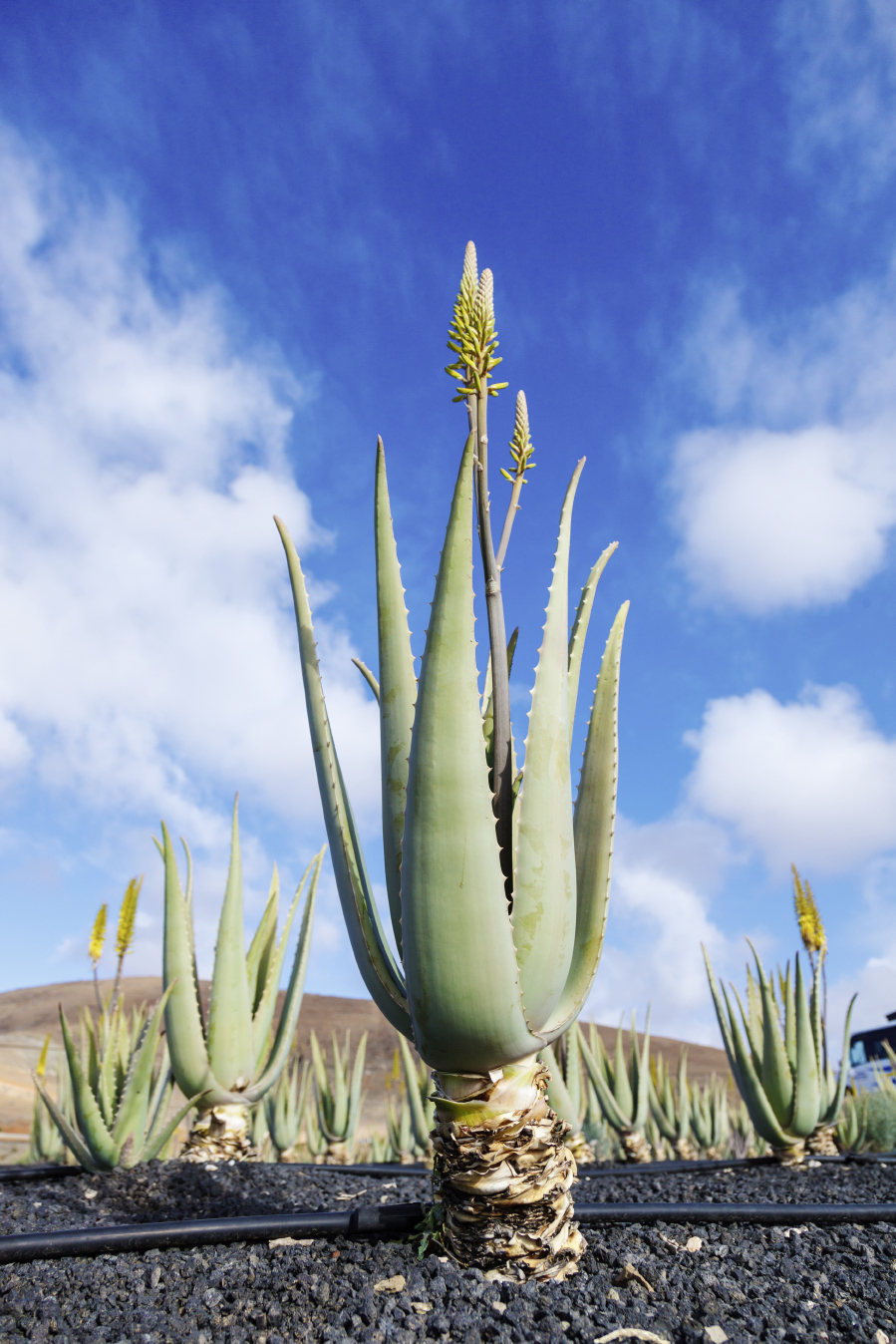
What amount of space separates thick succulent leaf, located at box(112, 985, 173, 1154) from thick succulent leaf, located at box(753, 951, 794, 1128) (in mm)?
2949

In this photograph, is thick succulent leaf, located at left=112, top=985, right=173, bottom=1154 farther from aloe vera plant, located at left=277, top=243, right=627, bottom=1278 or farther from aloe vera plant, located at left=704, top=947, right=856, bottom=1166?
aloe vera plant, located at left=704, top=947, right=856, bottom=1166

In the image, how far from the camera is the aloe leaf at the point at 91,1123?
2.87m

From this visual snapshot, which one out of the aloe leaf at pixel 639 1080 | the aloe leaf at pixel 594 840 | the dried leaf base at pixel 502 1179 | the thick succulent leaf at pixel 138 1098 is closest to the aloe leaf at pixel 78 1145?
the thick succulent leaf at pixel 138 1098

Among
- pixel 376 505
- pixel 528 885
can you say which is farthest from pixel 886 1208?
pixel 376 505

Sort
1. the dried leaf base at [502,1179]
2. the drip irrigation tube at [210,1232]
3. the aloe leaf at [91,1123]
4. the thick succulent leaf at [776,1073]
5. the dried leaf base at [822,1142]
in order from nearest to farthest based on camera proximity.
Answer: the dried leaf base at [502,1179] < the drip irrigation tube at [210,1232] < the aloe leaf at [91,1123] < the thick succulent leaf at [776,1073] < the dried leaf base at [822,1142]

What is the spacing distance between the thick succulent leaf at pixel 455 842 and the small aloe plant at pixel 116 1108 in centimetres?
185

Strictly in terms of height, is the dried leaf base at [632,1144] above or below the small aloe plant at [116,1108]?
below

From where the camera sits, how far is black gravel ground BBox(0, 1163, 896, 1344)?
125 centimetres

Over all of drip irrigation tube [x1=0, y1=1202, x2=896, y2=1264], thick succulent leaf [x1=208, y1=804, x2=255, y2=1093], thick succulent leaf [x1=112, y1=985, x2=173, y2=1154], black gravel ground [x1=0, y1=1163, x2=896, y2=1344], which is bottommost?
black gravel ground [x1=0, y1=1163, x2=896, y2=1344]

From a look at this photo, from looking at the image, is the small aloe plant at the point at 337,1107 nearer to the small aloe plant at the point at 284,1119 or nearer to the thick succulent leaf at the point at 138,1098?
the small aloe plant at the point at 284,1119

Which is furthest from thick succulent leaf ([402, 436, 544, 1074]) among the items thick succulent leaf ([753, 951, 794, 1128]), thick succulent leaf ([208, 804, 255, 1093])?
thick succulent leaf ([753, 951, 794, 1128])

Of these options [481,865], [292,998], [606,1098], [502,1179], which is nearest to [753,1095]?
[606,1098]

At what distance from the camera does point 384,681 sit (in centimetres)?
164

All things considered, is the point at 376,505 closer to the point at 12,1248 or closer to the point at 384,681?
the point at 384,681
